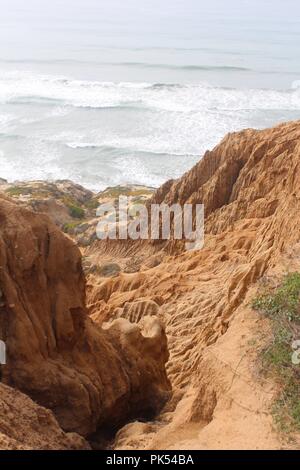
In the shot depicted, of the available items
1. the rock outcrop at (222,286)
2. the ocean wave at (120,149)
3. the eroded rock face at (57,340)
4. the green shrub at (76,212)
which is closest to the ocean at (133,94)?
the ocean wave at (120,149)

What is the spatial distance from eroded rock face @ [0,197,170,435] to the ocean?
34.8 metres

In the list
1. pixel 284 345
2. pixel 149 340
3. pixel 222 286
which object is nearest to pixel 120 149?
pixel 222 286

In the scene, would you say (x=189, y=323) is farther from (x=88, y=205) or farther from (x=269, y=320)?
(x=88, y=205)

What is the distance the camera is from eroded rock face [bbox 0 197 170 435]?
9.66m

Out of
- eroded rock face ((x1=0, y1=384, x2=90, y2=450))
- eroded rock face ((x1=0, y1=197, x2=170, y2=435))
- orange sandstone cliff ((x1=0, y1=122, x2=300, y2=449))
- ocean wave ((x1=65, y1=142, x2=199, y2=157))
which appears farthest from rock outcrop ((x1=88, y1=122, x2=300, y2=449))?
ocean wave ((x1=65, y1=142, x2=199, y2=157))

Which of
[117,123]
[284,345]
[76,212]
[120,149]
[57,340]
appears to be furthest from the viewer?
[117,123]

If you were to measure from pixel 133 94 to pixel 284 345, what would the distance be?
217 feet

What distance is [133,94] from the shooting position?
71438 mm

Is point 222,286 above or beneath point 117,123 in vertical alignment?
above

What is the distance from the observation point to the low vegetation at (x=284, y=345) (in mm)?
7262

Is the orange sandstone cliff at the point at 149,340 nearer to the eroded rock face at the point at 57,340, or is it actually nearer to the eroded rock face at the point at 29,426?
the eroded rock face at the point at 57,340

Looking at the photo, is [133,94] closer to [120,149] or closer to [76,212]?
[120,149]

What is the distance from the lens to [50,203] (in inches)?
1419
